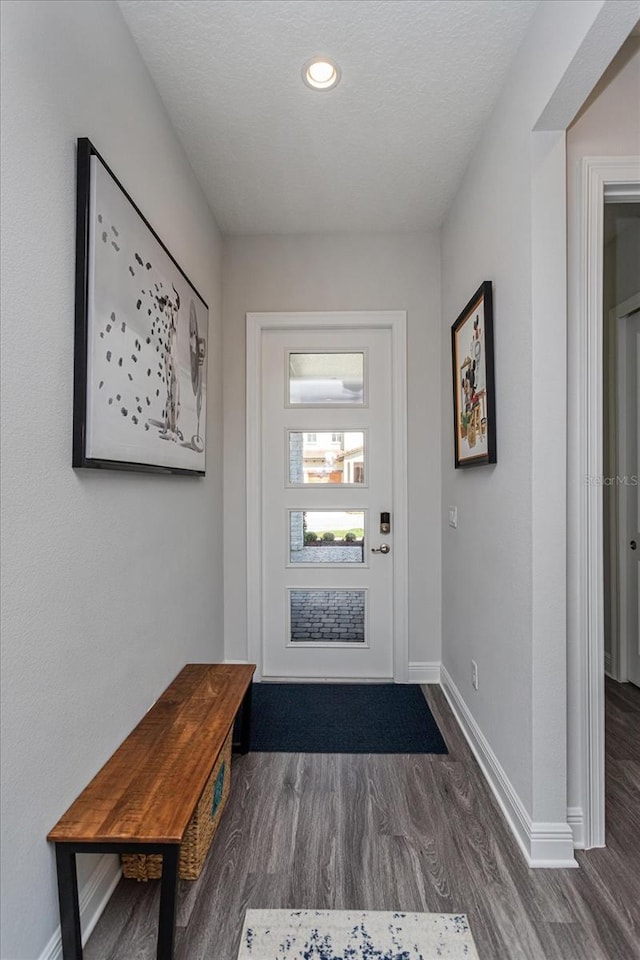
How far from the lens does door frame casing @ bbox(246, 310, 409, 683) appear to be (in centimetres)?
300

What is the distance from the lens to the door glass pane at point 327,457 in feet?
10.1

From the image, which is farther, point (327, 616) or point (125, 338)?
point (327, 616)

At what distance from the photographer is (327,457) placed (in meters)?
3.07

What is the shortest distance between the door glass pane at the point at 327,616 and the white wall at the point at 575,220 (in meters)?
1.53

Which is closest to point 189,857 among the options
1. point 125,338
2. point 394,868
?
point 394,868

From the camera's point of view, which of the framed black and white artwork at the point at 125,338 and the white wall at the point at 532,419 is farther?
the white wall at the point at 532,419

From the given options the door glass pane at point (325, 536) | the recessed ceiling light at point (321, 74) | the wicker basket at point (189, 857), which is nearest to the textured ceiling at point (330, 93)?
the recessed ceiling light at point (321, 74)

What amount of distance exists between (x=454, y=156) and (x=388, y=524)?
6.10 ft

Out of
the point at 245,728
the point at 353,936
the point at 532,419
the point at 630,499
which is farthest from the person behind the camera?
the point at 630,499

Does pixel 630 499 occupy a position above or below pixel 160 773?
above

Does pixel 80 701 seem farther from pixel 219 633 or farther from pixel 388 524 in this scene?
pixel 388 524

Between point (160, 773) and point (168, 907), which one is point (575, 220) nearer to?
point (160, 773)

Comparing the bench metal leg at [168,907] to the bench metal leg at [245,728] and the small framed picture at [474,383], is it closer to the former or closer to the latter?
the bench metal leg at [245,728]

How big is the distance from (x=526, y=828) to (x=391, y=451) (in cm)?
191
